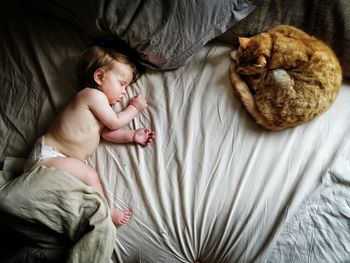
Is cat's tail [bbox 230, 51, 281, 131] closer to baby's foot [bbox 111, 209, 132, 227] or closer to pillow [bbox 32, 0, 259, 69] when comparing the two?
pillow [bbox 32, 0, 259, 69]

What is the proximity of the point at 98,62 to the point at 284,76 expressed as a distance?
0.54 metres

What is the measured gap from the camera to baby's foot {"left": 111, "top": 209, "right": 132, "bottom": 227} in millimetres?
939

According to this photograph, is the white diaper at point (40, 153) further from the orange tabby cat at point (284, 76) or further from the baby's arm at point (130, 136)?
the orange tabby cat at point (284, 76)

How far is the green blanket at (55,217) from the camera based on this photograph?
0.88 m

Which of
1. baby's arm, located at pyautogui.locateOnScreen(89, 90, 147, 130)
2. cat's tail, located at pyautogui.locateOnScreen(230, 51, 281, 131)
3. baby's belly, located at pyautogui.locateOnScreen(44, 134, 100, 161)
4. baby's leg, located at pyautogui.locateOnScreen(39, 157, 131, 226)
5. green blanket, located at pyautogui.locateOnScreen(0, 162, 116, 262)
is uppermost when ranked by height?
cat's tail, located at pyautogui.locateOnScreen(230, 51, 281, 131)

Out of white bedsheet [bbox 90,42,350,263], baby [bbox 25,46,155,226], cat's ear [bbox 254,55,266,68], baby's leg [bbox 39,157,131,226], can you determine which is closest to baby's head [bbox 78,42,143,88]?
baby [bbox 25,46,155,226]

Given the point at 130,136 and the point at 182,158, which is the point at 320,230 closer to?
the point at 182,158

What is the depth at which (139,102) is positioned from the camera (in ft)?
3.48

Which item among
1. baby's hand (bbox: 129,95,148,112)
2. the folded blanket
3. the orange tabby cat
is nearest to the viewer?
the folded blanket

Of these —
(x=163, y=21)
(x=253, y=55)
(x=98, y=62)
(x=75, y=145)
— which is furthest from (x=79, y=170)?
(x=253, y=55)

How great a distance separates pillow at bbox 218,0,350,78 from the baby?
368 millimetres

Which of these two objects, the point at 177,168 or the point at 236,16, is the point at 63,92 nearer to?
the point at 177,168

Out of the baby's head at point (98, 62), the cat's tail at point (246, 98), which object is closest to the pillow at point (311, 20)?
the cat's tail at point (246, 98)

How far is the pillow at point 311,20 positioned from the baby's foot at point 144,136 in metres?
0.39
